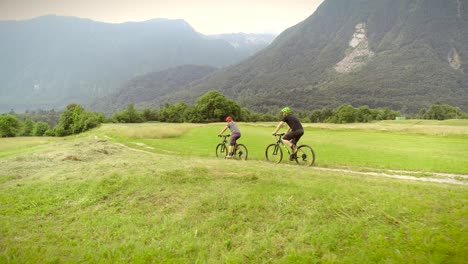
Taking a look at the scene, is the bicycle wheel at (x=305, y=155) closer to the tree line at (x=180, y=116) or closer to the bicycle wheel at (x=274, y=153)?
the bicycle wheel at (x=274, y=153)

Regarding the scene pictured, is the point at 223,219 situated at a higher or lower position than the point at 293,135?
lower

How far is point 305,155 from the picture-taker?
17.8m

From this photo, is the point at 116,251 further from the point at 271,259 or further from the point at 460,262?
the point at 460,262

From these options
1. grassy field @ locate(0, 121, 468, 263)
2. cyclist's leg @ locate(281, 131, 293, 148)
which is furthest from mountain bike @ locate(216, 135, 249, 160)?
grassy field @ locate(0, 121, 468, 263)

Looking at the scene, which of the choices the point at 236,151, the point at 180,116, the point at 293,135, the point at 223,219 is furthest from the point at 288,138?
the point at 180,116

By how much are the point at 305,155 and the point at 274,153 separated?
2283mm

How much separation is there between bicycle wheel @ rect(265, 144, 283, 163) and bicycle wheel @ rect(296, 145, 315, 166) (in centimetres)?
122

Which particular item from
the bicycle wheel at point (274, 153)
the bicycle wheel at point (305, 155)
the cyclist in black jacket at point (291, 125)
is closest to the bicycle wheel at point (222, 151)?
the bicycle wheel at point (274, 153)

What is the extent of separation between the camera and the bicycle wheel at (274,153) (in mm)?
18797

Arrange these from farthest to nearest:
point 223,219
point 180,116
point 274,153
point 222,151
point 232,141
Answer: point 180,116 < point 222,151 < point 232,141 < point 274,153 < point 223,219

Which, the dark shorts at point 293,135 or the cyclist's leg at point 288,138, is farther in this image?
the cyclist's leg at point 288,138

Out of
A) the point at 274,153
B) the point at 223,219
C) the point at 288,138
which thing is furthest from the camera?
the point at 274,153

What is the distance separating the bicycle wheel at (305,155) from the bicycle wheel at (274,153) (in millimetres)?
1223

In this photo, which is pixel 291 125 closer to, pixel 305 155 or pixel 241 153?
pixel 305 155
